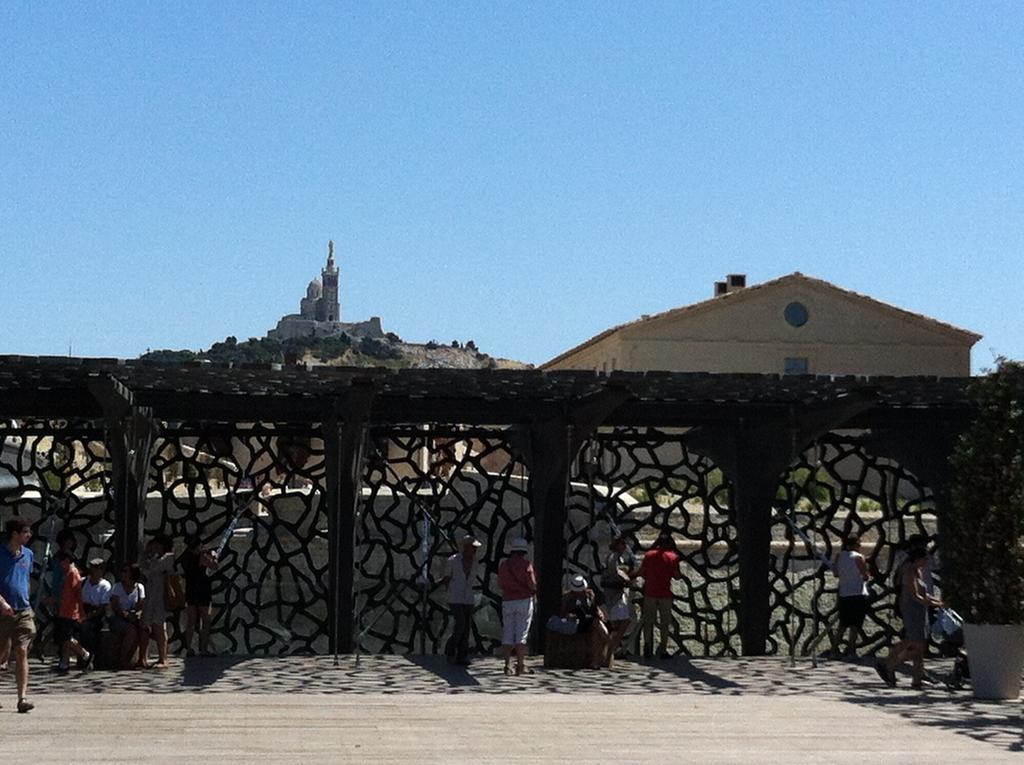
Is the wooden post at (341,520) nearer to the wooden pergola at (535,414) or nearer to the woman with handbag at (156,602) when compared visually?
A: the wooden pergola at (535,414)

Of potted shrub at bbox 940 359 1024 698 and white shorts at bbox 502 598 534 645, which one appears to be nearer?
potted shrub at bbox 940 359 1024 698

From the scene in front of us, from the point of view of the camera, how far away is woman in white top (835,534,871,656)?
62.8 ft

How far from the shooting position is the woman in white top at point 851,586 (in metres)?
19.2

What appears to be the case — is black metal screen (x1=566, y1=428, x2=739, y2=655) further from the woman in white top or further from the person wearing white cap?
the person wearing white cap

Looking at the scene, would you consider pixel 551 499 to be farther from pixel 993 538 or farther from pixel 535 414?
pixel 993 538

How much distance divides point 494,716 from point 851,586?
6536 millimetres

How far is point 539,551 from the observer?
805 inches

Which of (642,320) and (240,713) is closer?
(240,713)

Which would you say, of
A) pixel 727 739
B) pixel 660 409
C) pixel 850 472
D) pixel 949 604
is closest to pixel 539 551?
pixel 660 409

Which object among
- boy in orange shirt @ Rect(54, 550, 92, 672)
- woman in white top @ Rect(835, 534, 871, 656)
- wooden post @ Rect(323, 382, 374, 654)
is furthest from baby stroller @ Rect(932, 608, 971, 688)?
boy in orange shirt @ Rect(54, 550, 92, 672)

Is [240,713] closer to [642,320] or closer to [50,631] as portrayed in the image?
[50,631]

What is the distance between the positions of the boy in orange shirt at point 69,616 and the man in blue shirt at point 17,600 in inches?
140

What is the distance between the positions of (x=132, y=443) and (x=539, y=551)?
15.8 feet

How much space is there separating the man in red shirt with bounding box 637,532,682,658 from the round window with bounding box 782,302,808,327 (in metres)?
32.3
